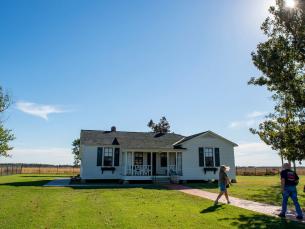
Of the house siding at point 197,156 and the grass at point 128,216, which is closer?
the grass at point 128,216

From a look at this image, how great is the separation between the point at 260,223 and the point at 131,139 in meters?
22.8

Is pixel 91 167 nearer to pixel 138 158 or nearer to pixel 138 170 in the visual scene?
pixel 138 170

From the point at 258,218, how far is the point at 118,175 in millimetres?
20012

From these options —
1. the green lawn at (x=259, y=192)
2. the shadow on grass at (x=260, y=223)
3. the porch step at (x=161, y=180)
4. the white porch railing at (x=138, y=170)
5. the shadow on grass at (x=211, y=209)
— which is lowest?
the shadow on grass at (x=260, y=223)

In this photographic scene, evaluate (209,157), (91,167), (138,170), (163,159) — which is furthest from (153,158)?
(91,167)

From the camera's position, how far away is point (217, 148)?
2969 cm

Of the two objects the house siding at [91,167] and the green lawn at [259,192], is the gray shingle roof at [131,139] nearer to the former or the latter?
the house siding at [91,167]

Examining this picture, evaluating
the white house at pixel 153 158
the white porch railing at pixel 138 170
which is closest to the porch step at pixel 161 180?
the white house at pixel 153 158

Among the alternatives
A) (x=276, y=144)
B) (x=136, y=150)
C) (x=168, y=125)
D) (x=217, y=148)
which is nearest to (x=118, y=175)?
(x=136, y=150)

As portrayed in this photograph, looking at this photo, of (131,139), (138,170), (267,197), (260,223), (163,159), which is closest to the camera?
(260,223)

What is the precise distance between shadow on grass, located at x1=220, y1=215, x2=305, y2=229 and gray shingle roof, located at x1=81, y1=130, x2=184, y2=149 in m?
18.4

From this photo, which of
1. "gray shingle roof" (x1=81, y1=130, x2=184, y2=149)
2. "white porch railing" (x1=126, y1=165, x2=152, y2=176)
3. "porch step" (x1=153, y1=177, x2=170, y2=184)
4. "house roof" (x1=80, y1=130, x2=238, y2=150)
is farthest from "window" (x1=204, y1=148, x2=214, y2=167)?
"white porch railing" (x1=126, y1=165, x2=152, y2=176)

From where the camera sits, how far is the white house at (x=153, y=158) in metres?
28.2

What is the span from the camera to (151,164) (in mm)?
28578
